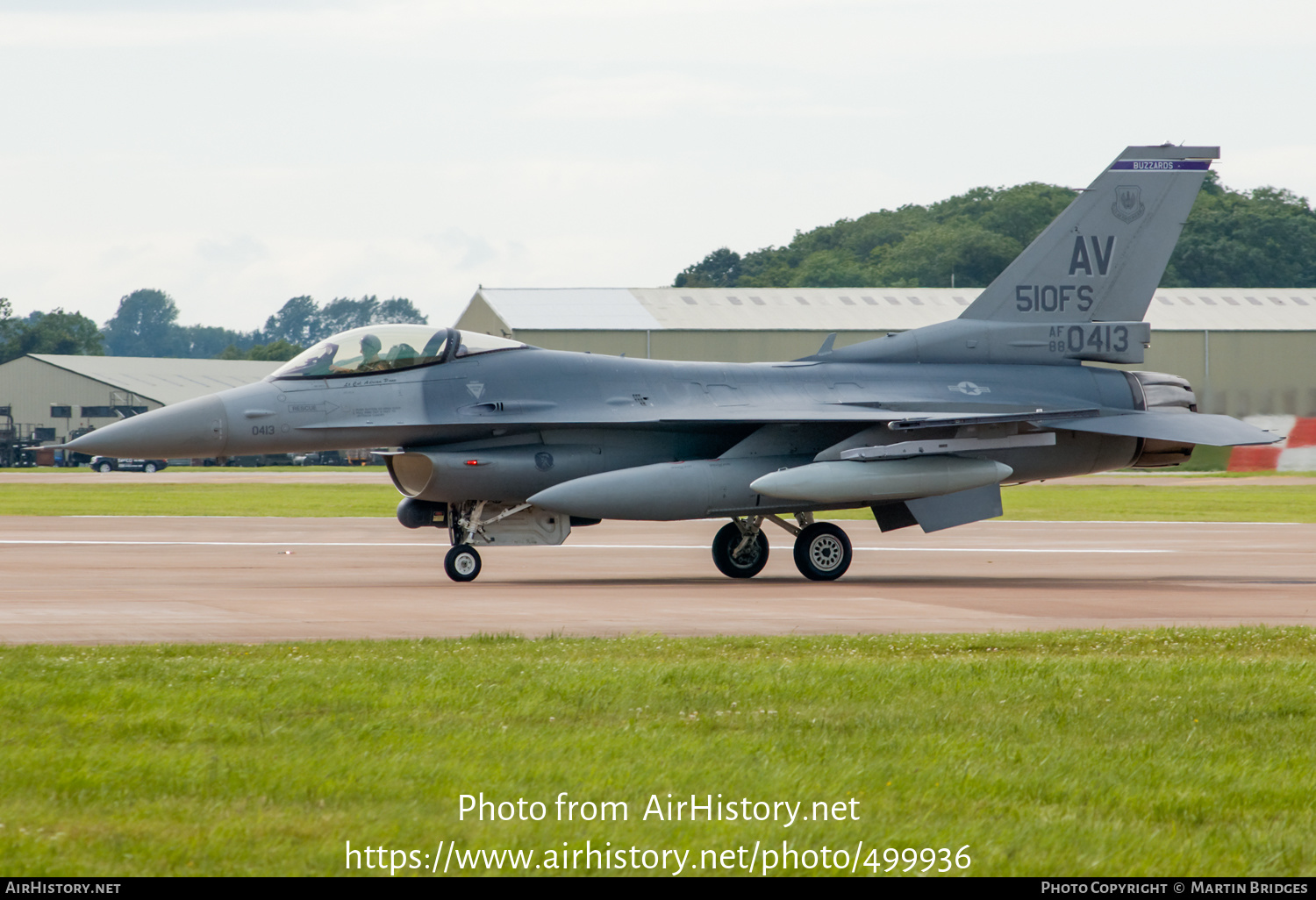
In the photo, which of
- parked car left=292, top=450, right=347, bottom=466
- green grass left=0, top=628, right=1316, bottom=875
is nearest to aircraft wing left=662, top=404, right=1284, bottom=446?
green grass left=0, top=628, right=1316, bottom=875

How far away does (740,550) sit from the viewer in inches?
686

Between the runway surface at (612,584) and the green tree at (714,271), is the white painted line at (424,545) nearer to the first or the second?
the runway surface at (612,584)

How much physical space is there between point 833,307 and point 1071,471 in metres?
43.6

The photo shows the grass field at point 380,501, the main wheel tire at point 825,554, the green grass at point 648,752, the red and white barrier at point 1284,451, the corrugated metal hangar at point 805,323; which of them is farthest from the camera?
the corrugated metal hangar at point 805,323

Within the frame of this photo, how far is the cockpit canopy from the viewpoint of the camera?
16375mm

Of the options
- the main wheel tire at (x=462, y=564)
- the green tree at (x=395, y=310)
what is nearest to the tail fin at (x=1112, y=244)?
the main wheel tire at (x=462, y=564)

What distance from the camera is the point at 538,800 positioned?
5.59m

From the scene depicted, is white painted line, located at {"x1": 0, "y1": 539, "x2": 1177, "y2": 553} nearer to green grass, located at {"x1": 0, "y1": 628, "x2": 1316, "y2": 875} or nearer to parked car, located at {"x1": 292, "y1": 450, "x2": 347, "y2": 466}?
green grass, located at {"x1": 0, "y1": 628, "x2": 1316, "y2": 875}

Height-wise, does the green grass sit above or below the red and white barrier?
below

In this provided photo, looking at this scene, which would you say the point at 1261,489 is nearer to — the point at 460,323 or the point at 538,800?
the point at 460,323

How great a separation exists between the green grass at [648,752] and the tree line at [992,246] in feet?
261

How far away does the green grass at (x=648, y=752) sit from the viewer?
16.8 ft

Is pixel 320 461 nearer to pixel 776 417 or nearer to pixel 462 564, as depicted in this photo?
pixel 462 564

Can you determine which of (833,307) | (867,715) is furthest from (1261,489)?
(867,715)
